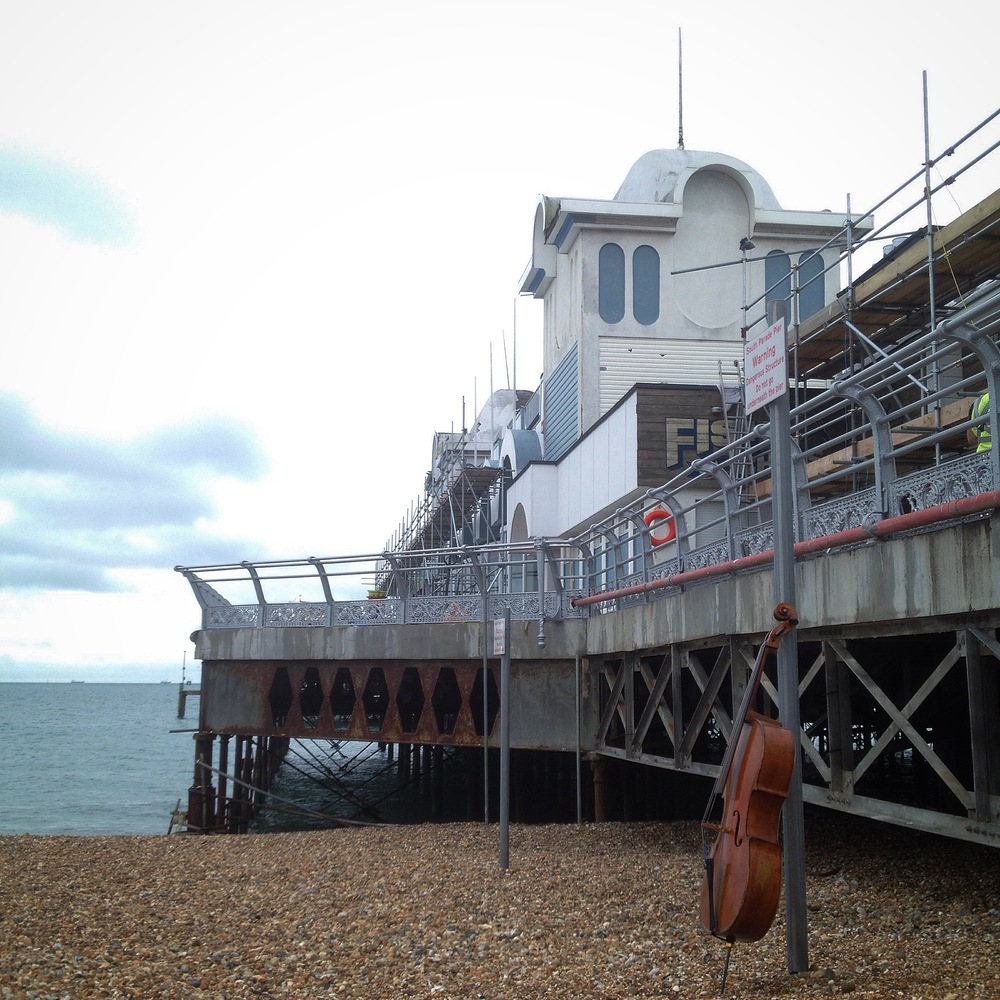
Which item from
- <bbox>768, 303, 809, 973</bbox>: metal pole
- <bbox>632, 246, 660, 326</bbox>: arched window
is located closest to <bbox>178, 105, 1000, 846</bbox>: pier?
<bbox>768, 303, 809, 973</bbox>: metal pole

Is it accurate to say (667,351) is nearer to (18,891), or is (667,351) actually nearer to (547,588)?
(547,588)

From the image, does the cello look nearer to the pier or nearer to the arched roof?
the pier

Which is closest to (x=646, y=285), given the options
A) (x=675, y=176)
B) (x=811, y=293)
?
(x=675, y=176)

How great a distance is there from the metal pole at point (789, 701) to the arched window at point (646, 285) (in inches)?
921

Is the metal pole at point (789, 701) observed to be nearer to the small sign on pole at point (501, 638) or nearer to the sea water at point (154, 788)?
the small sign on pole at point (501, 638)

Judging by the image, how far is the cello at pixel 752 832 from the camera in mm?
5957

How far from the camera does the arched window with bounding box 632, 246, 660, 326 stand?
30.1m

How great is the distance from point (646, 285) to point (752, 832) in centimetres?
2542

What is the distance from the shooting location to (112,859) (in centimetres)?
1381

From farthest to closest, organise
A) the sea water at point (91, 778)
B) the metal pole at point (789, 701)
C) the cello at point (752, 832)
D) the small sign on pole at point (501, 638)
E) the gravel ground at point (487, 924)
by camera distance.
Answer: the sea water at point (91, 778), the small sign on pole at point (501, 638), the gravel ground at point (487, 924), the metal pole at point (789, 701), the cello at point (752, 832)

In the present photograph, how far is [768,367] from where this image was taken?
6789mm

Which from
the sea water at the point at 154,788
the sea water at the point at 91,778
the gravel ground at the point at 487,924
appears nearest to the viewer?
the gravel ground at the point at 487,924

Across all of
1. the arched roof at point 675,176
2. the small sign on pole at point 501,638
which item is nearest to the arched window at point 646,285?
the arched roof at point 675,176

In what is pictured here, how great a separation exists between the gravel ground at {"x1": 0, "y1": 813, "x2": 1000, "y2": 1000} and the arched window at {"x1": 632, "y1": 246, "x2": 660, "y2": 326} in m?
18.6
